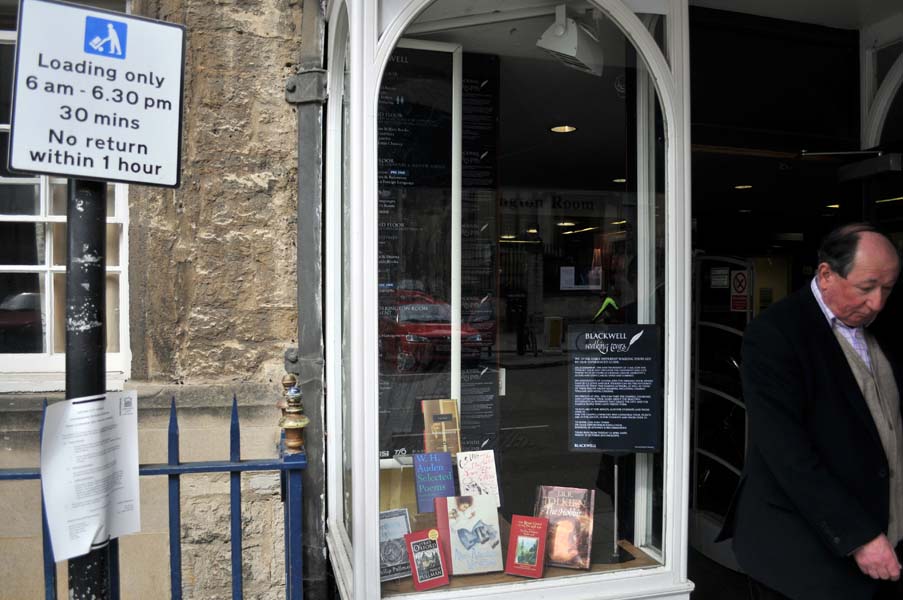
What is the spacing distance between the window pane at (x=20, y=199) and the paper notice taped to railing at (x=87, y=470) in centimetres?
238

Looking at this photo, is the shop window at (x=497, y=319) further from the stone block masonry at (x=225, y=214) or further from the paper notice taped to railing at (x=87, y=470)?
the paper notice taped to railing at (x=87, y=470)

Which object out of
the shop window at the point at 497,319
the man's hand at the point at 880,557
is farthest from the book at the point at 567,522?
the man's hand at the point at 880,557

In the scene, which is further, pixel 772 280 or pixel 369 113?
pixel 772 280

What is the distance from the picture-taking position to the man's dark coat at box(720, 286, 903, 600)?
224 cm

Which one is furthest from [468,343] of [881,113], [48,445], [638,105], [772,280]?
[772,280]

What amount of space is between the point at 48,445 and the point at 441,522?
5.60 feet

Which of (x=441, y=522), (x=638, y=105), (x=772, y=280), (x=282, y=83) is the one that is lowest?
(x=441, y=522)

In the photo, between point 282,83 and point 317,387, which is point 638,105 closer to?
point 282,83

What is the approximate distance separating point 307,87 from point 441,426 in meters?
1.84

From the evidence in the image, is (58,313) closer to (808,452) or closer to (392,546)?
(392,546)

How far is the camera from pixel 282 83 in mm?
3574

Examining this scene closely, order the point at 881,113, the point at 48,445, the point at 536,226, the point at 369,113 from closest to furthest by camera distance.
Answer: the point at 48,445
the point at 369,113
the point at 881,113
the point at 536,226

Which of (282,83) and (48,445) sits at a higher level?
(282,83)

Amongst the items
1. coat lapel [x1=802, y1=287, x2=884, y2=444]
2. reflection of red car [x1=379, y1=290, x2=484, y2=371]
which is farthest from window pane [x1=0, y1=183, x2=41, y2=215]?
coat lapel [x1=802, y1=287, x2=884, y2=444]
